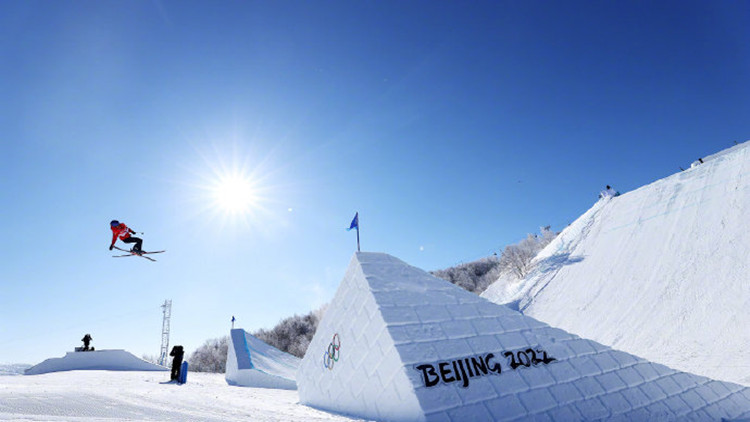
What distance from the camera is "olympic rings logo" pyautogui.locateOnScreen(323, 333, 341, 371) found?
6955 millimetres

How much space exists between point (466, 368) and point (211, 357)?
45.0 m

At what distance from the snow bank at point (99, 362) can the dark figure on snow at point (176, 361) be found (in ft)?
24.1

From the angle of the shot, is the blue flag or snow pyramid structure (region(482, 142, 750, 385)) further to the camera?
snow pyramid structure (region(482, 142, 750, 385))

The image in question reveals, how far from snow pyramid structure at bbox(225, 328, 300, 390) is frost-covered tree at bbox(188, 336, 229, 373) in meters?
22.3

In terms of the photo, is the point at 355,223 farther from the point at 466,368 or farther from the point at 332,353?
the point at 466,368

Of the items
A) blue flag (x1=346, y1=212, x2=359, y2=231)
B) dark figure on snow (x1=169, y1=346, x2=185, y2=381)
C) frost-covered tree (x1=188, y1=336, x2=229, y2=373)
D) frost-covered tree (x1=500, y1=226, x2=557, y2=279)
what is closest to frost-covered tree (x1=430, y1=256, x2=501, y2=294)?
frost-covered tree (x1=500, y1=226, x2=557, y2=279)

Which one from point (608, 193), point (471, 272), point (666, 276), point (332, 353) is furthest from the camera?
point (471, 272)

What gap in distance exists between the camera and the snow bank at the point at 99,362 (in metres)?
17.0

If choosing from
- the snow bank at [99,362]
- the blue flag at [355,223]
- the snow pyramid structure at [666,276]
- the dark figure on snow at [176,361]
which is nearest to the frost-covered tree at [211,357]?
the snow bank at [99,362]

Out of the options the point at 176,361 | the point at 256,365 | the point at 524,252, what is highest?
the point at 524,252

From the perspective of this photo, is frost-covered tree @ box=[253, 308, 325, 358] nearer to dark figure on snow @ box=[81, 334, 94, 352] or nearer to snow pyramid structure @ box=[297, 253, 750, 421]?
dark figure on snow @ box=[81, 334, 94, 352]

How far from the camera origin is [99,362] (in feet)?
58.2

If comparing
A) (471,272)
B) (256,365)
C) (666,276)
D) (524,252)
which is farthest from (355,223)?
(471,272)

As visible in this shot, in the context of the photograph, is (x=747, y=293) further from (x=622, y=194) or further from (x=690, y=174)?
(x=622, y=194)
